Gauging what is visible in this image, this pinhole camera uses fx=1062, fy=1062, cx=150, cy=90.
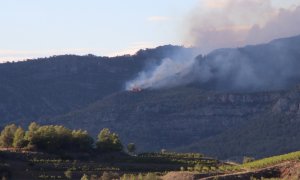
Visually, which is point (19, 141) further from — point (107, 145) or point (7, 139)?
point (107, 145)

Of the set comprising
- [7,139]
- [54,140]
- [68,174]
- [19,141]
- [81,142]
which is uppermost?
[7,139]

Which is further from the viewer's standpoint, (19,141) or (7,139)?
(7,139)

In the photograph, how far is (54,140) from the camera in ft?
429

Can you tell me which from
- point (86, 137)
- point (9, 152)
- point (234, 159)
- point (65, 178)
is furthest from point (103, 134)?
point (234, 159)

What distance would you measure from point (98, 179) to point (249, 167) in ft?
49.8

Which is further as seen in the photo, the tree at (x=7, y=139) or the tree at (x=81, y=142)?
the tree at (x=7, y=139)

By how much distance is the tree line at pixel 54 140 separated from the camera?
129875 millimetres

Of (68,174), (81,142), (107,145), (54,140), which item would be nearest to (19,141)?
(54,140)

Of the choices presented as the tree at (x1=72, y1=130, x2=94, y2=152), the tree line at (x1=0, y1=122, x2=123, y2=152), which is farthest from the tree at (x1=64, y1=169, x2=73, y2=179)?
the tree at (x1=72, y1=130, x2=94, y2=152)

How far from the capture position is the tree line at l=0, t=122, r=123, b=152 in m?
130

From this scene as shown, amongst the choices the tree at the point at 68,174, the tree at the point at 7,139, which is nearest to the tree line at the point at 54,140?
the tree at the point at 7,139

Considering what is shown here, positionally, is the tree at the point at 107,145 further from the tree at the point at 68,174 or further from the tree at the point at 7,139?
the tree at the point at 68,174

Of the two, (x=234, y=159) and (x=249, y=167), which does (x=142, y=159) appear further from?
(x=234, y=159)

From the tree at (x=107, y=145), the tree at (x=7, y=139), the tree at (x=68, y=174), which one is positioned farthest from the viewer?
the tree at (x=107, y=145)
